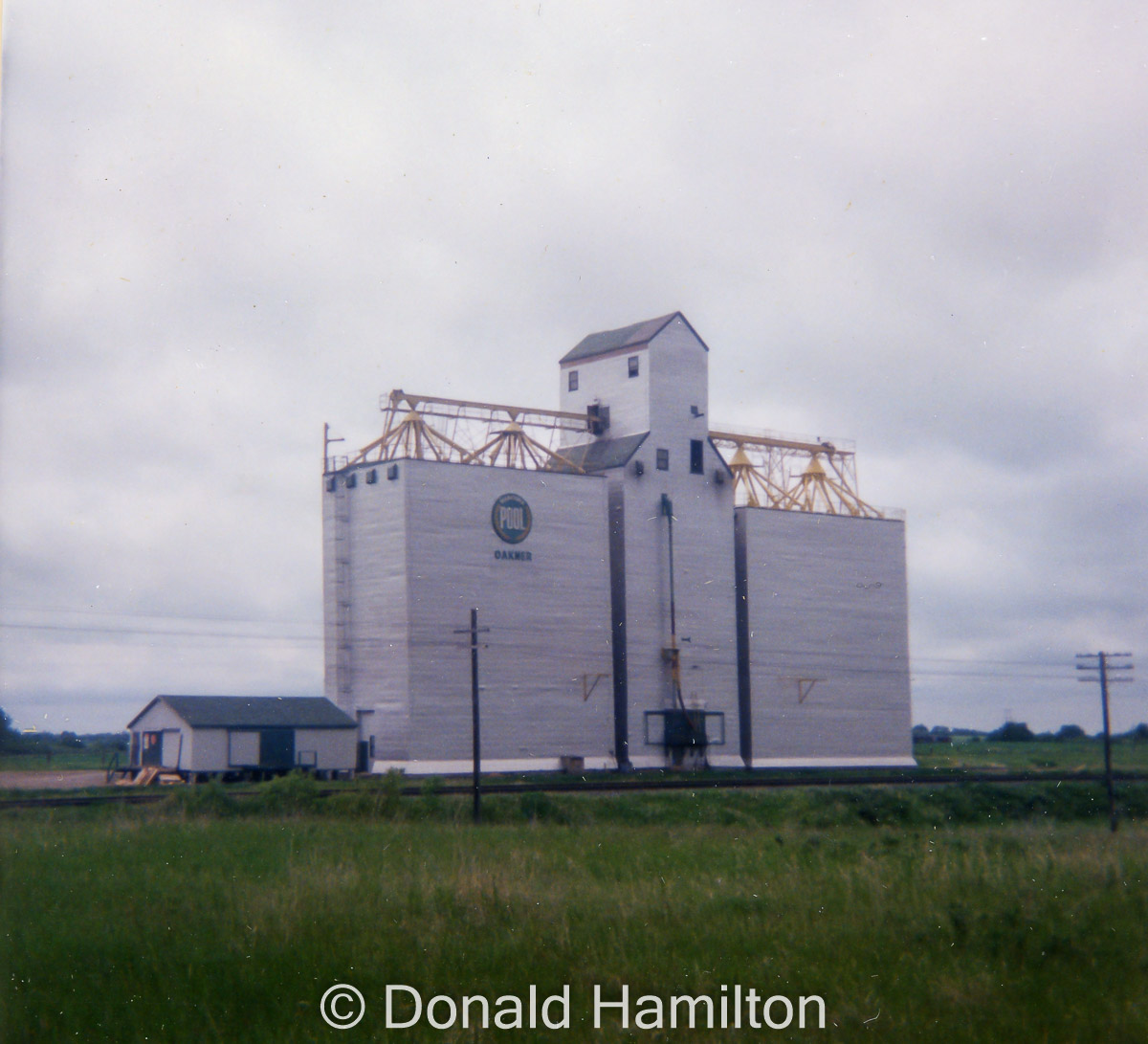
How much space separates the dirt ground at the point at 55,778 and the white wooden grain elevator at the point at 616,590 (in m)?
12.3

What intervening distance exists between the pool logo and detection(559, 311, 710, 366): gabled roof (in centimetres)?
1305

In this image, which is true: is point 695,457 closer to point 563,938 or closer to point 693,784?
point 693,784

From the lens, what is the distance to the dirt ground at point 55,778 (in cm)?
5012

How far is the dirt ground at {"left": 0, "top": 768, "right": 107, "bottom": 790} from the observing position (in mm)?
50125

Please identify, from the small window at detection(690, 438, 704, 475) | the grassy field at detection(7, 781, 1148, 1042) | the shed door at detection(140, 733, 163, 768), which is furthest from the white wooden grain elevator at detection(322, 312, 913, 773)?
the grassy field at detection(7, 781, 1148, 1042)

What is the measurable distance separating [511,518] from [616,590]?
8.48 m

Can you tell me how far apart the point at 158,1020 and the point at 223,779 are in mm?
47988

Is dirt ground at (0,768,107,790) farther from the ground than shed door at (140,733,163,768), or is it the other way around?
shed door at (140,733,163,768)

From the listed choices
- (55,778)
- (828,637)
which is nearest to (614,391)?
(828,637)

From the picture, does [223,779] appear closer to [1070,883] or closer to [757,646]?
[757,646]

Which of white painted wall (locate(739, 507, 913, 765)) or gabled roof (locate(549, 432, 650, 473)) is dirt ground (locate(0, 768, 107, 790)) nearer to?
gabled roof (locate(549, 432, 650, 473))

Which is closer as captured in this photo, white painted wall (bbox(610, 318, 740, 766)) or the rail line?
the rail line

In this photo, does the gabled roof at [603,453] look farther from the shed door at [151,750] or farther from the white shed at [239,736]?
the shed door at [151,750]

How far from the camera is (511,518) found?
61.1 m
